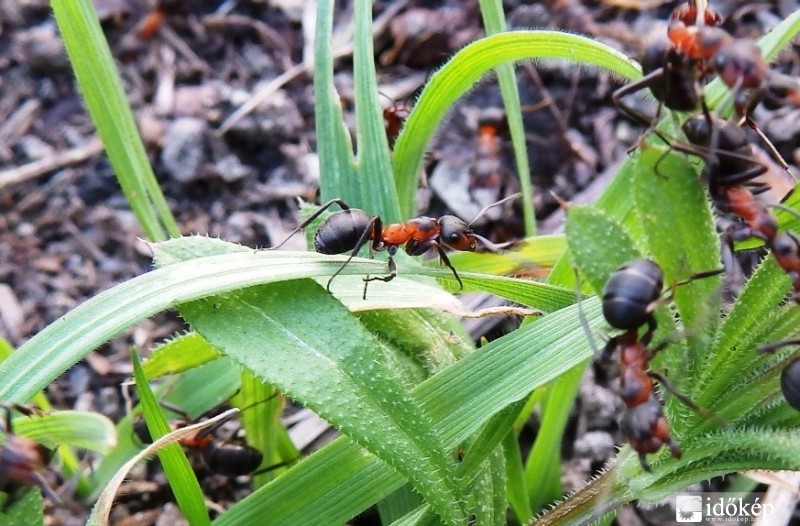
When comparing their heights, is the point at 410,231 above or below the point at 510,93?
below

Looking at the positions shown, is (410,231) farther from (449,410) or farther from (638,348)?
(638,348)

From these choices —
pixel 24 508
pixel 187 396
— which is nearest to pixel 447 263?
pixel 187 396

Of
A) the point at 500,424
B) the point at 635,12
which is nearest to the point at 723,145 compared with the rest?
the point at 500,424

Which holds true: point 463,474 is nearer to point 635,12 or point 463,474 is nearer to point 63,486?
point 63,486

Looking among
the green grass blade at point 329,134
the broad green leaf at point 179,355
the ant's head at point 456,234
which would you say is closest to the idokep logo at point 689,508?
the ant's head at point 456,234

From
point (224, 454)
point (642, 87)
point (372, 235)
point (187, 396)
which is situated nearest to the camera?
point (642, 87)

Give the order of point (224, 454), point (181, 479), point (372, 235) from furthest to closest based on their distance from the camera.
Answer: point (224, 454) < point (372, 235) < point (181, 479)

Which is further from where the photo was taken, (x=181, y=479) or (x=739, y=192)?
(x=181, y=479)

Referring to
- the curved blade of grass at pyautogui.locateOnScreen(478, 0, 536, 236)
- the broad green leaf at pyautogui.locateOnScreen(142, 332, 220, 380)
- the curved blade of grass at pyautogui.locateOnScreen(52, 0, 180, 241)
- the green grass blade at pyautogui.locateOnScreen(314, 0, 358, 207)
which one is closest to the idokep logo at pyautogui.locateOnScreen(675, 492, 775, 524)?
the curved blade of grass at pyautogui.locateOnScreen(478, 0, 536, 236)
